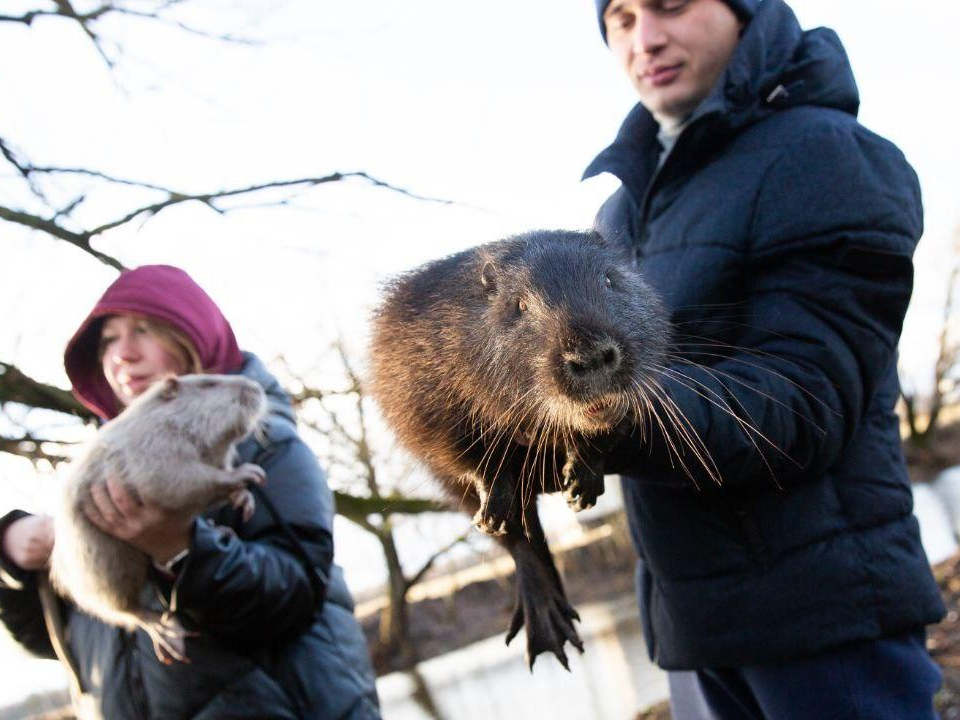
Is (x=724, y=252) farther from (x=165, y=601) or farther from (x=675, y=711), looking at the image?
(x=165, y=601)

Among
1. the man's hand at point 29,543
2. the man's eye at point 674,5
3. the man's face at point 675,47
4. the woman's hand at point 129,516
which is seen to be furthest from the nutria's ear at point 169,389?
the man's eye at point 674,5

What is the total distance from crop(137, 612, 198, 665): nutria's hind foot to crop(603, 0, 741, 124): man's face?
1.97 metres

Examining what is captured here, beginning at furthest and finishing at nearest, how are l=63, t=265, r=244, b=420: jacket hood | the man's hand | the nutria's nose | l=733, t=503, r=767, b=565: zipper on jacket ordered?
1. l=63, t=265, r=244, b=420: jacket hood
2. the man's hand
3. l=733, t=503, r=767, b=565: zipper on jacket
4. the nutria's nose

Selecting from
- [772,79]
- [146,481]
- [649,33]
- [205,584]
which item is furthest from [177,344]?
[772,79]

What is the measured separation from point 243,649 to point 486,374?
1.17 m

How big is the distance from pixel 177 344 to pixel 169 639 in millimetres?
954

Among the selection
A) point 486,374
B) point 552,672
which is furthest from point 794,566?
point 552,672

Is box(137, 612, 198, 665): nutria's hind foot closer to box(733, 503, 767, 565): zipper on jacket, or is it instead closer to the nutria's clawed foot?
the nutria's clawed foot

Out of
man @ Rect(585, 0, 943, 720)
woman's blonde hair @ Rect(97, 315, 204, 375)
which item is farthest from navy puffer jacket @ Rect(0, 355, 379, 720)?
man @ Rect(585, 0, 943, 720)

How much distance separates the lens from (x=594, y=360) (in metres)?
1.55

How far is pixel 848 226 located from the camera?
1.83m

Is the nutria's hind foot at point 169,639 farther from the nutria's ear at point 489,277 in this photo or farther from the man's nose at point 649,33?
the man's nose at point 649,33

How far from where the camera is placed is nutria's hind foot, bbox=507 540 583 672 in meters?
2.05

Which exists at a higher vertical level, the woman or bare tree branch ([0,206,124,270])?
bare tree branch ([0,206,124,270])
